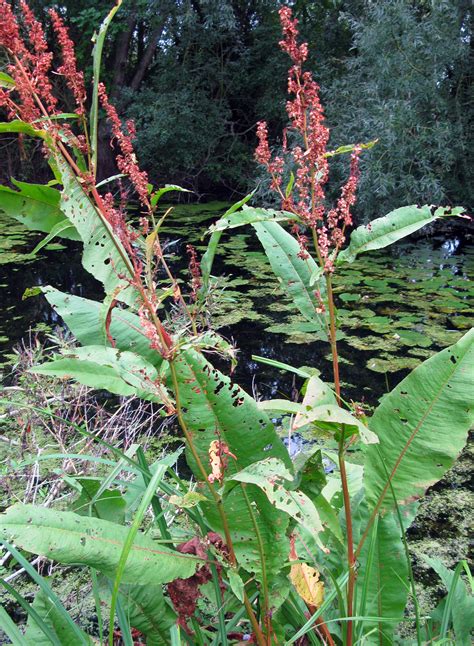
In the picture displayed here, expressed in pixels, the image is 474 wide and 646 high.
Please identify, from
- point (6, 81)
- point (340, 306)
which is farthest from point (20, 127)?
point (340, 306)

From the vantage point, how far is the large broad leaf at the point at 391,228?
0.90m

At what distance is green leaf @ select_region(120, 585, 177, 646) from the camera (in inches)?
39.3

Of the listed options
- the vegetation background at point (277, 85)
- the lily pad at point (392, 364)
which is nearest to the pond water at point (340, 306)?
the lily pad at point (392, 364)

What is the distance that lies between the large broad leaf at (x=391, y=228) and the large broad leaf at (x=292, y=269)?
0.08 meters

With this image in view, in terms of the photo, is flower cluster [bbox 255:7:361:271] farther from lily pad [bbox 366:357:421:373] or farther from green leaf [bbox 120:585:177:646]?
lily pad [bbox 366:357:421:373]

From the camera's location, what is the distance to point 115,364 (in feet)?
2.68

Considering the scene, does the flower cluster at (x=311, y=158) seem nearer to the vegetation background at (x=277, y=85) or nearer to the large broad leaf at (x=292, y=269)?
the large broad leaf at (x=292, y=269)

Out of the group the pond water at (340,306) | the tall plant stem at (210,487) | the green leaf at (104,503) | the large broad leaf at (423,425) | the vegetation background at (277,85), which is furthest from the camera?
the vegetation background at (277,85)

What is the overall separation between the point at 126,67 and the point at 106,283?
9240 mm

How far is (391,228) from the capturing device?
36.0 inches

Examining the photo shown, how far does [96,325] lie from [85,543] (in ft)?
1.23

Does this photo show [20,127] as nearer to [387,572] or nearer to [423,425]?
[423,425]

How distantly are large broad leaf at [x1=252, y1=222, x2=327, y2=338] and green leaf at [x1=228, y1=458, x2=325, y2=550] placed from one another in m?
0.27

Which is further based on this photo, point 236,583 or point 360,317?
point 360,317
